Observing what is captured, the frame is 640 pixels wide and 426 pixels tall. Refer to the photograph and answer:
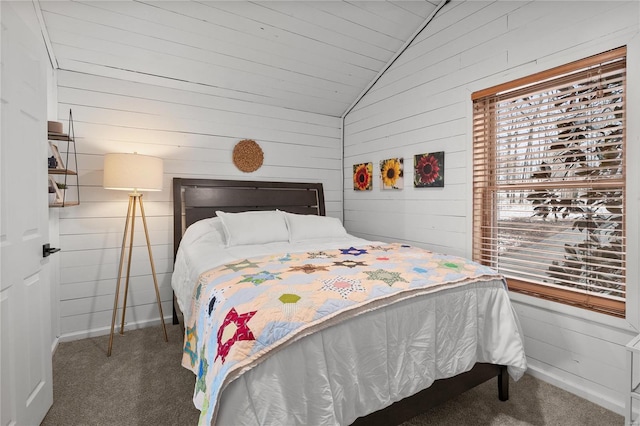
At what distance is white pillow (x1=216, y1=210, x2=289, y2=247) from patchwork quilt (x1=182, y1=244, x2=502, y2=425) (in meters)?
0.64

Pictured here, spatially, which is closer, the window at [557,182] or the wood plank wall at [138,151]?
the window at [557,182]

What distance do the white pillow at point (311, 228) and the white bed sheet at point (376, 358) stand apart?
102 centimetres

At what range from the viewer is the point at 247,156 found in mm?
3537

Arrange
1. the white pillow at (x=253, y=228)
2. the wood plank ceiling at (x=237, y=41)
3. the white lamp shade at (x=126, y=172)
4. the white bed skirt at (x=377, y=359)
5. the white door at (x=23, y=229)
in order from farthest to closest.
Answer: the white pillow at (x=253, y=228), the white lamp shade at (x=126, y=172), the wood plank ceiling at (x=237, y=41), the white door at (x=23, y=229), the white bed skirt at (x=377, y=359)

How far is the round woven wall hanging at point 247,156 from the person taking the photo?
3.49 metres

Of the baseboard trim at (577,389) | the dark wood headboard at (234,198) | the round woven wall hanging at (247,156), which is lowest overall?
the baseboard trim at (577,389)

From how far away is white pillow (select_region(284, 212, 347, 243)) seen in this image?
3.05 metres

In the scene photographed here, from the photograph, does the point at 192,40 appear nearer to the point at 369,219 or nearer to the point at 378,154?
the point at 378,154

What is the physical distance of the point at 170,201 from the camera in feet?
10.5

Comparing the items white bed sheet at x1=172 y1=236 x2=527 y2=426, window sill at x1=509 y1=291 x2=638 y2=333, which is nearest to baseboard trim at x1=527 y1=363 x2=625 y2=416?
window sill at x1=509 y1=291 x2=638 y2=333

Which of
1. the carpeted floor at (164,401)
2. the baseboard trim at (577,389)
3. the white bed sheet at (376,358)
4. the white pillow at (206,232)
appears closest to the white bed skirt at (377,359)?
the white bed sheet at (376,358)

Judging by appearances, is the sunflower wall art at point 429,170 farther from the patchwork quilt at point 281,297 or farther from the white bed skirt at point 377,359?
the white bed skirt at point 377,359

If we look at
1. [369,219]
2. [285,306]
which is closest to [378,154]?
[369,219]

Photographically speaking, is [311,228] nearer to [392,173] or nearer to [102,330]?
[392,173]
